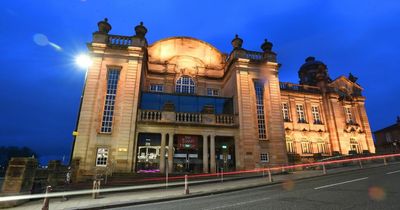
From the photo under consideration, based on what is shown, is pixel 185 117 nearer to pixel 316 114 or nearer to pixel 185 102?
pixel 185 102

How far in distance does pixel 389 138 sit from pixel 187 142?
4522 centimetres

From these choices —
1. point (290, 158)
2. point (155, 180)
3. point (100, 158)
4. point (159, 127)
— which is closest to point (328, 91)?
point (290, 158)

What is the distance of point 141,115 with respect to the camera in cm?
2091

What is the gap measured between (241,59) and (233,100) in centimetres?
496

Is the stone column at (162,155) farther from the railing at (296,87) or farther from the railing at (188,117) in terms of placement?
the railing at (296,87)

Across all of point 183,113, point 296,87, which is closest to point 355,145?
point 296,87

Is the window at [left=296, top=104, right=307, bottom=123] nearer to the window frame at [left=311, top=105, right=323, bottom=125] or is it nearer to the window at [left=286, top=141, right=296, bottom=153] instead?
the window frame at [left=311, top=105, right=323, bottom=125]

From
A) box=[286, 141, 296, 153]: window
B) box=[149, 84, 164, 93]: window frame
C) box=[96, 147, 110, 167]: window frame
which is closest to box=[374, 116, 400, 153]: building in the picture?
box=[286, 141, 296, 153]: window

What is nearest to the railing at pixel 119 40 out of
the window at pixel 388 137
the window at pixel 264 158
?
the window at pixel 264 158

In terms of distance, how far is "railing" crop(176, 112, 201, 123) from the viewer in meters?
21.7

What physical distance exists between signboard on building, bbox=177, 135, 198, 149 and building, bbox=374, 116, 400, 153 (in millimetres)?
38217

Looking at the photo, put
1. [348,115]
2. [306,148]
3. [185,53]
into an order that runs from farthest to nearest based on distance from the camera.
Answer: [348,115] → [306,148] → [185,53]

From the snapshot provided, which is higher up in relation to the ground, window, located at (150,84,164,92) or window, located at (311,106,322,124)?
window, located at (150,84,164,92)

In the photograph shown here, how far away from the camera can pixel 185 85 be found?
27.6 meters
